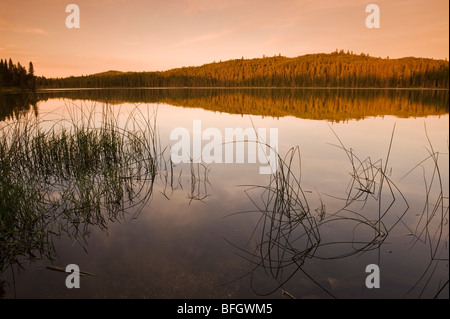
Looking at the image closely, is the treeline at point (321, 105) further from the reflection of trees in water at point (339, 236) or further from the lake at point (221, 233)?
the reflection of trees in water at point (339, 236)

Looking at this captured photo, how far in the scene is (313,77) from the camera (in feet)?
270

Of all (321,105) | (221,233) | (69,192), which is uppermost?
(321,105)

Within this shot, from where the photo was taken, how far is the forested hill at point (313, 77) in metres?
70.5

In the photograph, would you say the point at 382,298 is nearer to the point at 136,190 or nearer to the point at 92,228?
the point at 92,228

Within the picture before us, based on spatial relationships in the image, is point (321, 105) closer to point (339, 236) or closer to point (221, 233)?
point (339, 236)

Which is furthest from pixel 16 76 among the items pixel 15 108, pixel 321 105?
pixel 321 105

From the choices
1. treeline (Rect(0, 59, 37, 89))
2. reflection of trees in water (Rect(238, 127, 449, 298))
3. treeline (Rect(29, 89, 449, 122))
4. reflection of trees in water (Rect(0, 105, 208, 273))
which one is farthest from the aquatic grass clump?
treeline (Rect(0, 59, 37, 89))

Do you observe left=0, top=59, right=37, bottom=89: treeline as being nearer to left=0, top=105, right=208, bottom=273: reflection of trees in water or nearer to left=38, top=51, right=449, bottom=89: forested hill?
left=38, top=51, right=449, bottom=89: forested hill

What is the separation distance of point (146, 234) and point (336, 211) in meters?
2.63

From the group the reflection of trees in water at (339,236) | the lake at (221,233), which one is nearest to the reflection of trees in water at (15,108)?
the lake at (221,233)

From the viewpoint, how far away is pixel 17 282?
8.07ft

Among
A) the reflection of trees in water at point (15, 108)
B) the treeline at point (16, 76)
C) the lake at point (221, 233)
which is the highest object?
the treeline at point (16, 76)
